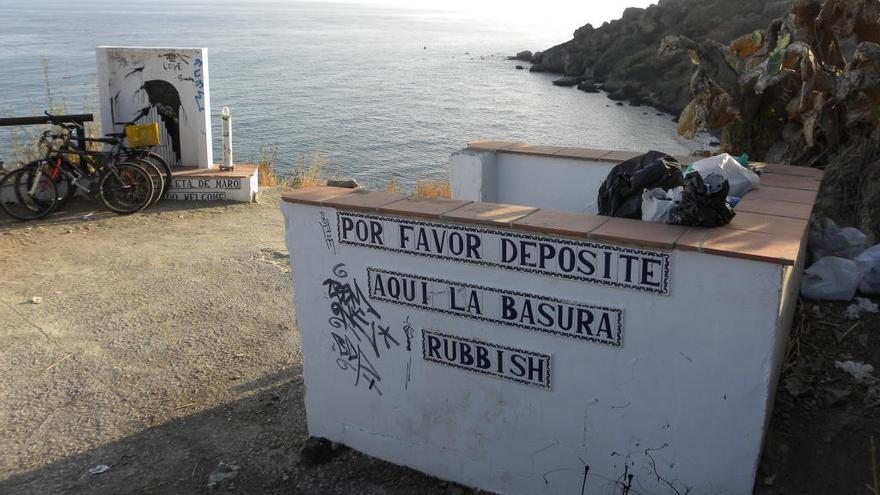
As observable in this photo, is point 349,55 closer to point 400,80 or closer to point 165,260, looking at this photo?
point 400,80

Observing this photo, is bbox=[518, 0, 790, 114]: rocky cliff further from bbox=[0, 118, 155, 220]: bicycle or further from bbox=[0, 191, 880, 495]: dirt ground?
bbox=[0, 191, 880, 495]: dirt ground

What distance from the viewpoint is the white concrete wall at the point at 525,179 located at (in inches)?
214

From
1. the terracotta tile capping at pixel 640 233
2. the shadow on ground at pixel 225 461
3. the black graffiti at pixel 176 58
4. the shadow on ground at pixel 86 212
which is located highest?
the black graffiti at pixel 176 58

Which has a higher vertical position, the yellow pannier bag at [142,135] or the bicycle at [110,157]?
the yellow pannier bag at [142,135]

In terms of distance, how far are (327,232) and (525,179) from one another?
6.77 feet

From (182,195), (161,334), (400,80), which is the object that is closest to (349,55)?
(400,80)

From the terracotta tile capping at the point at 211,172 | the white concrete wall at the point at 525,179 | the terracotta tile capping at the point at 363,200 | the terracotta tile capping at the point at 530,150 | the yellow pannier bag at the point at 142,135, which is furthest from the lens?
the terracotta tile capping at the point at 211,172

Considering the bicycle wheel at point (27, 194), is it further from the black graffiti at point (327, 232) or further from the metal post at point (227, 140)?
the black graffiti at point (327, 232)

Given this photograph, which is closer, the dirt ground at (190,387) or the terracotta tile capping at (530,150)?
the dirt ground at (190,387)

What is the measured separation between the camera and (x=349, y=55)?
68.0 metres

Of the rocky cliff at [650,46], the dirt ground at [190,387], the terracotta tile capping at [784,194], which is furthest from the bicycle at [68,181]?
the rocky cliff at [650,46]

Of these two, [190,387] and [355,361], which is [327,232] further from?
[190,387]

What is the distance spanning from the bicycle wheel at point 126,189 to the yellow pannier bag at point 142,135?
1.04 ft

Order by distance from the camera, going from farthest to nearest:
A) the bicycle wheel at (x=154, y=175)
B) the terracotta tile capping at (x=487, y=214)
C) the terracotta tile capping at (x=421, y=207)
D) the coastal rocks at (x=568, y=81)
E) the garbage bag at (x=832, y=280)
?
the coastal rocks at (x=568, y=81), the bicycle wheel at (x=154, y=175), the garbage bag at (x=832, y=280), the terracotta tile capping at (x=421, y=207), the terracotta tile capping at (x=487, y=214)
